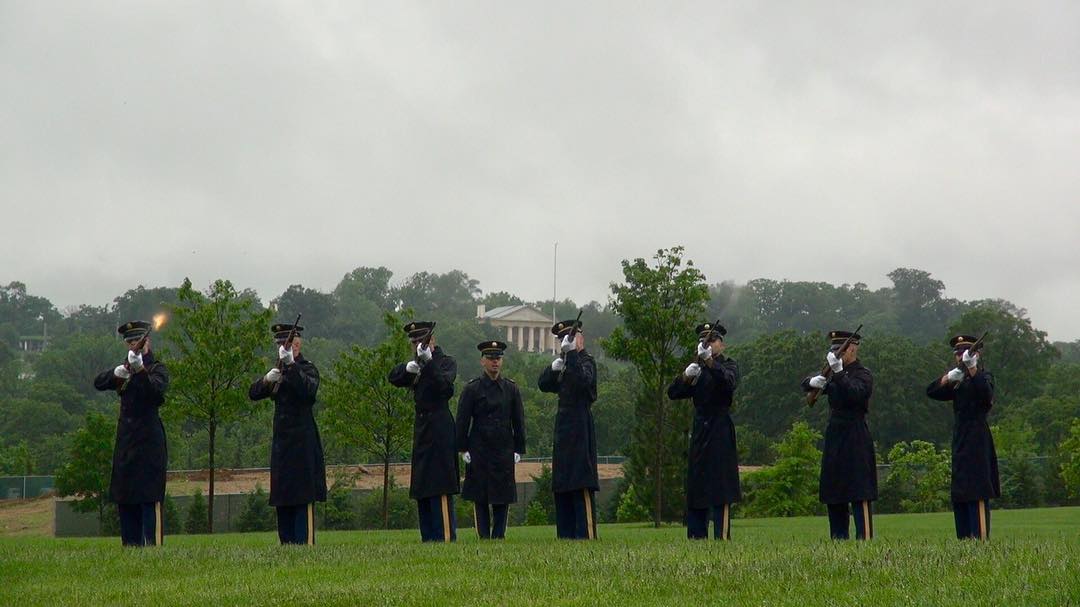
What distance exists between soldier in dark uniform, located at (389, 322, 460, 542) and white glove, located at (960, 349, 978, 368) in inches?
233

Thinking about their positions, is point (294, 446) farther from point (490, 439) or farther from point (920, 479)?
point (920, 479)

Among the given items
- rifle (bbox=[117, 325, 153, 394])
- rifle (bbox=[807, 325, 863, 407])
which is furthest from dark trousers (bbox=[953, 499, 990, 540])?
rifle (bbox=[117, 325, 153, 394])

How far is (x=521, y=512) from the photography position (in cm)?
5056

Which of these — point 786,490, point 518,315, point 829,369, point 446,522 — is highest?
point 518,315

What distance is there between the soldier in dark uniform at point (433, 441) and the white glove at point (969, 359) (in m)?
5.91

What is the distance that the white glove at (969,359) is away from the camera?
1448cm

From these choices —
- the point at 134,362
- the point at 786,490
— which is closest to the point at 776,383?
the point at 786,490

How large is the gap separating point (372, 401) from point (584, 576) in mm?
28179

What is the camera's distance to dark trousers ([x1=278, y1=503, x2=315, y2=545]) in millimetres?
15320

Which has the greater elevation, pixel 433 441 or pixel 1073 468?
pixel 433 441

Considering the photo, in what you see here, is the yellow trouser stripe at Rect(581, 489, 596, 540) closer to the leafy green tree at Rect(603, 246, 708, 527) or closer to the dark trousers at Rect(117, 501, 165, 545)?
the dark trousers at Rect(117, 501, 165, 545)

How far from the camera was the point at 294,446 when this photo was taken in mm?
15242

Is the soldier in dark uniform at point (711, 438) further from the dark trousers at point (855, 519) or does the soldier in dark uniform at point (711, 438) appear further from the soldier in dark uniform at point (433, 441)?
the soldier in dark uniform at point (433, 441)

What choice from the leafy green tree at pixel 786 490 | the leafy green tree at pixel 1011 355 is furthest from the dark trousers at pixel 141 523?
the leafy green tree at pixel 1011 355
